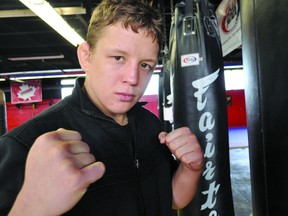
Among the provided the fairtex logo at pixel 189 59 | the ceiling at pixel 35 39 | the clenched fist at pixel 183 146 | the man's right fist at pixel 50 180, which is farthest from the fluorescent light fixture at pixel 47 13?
the man's right fist at pixel 50 180

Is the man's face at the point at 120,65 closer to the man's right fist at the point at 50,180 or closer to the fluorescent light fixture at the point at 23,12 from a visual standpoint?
the man's right fist at the point at 50,180

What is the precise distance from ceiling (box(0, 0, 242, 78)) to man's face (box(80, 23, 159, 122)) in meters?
2.57

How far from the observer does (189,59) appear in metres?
1.41

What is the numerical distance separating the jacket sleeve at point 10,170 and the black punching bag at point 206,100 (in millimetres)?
936

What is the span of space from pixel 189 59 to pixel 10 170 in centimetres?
105

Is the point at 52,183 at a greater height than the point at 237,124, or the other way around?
the point at 52,183

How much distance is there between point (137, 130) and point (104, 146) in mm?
161

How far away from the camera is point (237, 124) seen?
1095cm

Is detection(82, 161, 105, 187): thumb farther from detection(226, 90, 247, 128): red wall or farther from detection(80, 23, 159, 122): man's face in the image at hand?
detection(226, 90, 247, 128): red wall

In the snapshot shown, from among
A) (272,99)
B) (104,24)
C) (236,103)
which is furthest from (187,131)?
(236,103)

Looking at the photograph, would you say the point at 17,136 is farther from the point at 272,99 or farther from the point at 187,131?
the point at 272,99

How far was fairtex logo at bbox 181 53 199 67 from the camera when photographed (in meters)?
1.40

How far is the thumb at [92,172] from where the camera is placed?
543 mm

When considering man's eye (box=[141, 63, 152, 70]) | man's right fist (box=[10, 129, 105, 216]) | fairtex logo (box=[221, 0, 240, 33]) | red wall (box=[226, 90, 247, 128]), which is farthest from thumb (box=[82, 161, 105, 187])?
red wall (box=[226, 90, 247, 128])
